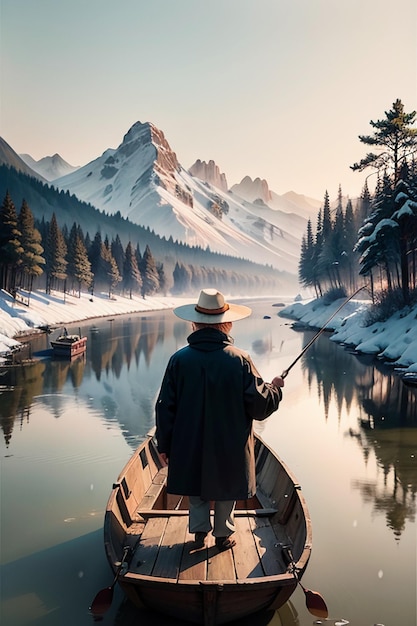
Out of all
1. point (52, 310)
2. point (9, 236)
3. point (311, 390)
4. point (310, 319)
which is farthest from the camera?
point (310, 319)

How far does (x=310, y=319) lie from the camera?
2657 inches

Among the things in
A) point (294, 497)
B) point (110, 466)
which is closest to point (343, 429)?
point (110, 466)

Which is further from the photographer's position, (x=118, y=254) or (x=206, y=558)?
(x=118, y=254)

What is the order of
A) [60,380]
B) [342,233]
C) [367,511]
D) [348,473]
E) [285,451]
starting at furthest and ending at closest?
[342,233], [60,380], [285,451], [348,473], [367,511]

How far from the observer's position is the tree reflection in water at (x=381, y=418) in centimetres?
1122

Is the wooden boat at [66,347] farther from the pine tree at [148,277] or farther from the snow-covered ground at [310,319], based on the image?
the pine tree at [148,277]

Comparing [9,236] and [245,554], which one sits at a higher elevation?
[9,236]

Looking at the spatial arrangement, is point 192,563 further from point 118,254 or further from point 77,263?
point 118,254

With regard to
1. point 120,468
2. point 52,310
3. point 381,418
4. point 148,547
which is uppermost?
point 52,310

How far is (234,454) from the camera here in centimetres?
537

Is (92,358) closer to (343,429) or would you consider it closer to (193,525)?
(343,429)

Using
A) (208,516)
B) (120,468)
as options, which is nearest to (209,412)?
(208,516)

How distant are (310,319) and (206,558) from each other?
6346cm

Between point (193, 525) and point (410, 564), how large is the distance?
190 inches
